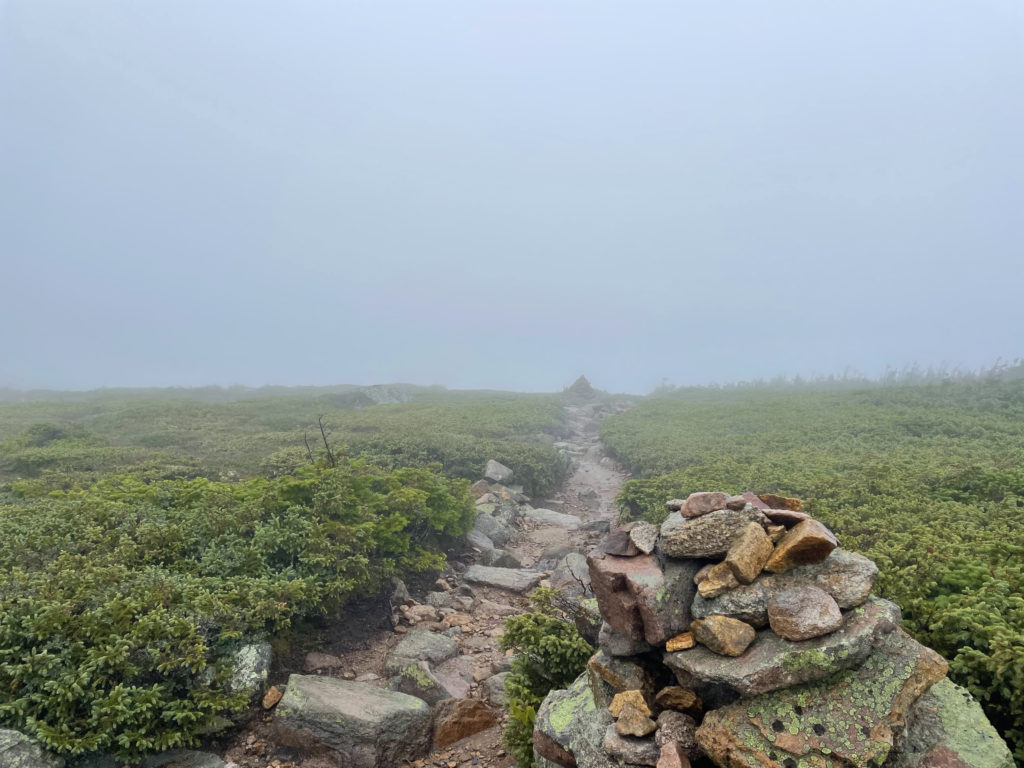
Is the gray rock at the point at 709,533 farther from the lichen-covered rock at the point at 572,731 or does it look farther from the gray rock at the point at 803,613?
the lichen-covered rock at the point at 572,731

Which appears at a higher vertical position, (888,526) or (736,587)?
(736,587)

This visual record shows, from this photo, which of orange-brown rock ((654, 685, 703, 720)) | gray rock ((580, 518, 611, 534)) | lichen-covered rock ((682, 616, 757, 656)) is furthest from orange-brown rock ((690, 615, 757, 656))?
gray rock ((580, 518, 611, 534))

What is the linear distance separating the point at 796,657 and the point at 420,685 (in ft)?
19.0

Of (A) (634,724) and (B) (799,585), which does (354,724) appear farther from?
(B) (799,585)

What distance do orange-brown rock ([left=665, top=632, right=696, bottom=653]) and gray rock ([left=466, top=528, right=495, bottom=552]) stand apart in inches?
378

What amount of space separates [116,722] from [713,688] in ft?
22.2

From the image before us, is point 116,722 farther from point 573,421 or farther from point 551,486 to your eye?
point 573,421

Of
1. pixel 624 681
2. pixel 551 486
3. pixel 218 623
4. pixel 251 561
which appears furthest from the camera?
pixel 551 486

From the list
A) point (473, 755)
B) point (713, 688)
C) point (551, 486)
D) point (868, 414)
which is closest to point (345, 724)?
point (473, 755)

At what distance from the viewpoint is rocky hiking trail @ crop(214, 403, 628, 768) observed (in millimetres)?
6480

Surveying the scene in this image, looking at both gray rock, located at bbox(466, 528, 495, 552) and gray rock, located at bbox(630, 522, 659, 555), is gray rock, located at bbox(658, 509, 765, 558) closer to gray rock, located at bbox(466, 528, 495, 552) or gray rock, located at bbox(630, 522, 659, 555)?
gray rock, located at bbox(630, 522, 659, 555)

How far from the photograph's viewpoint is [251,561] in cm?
882

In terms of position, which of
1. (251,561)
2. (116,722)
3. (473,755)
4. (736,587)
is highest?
(736,587)

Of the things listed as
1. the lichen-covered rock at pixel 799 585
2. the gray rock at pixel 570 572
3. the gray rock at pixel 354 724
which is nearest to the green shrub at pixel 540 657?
the gray rock at pixel 354 724
